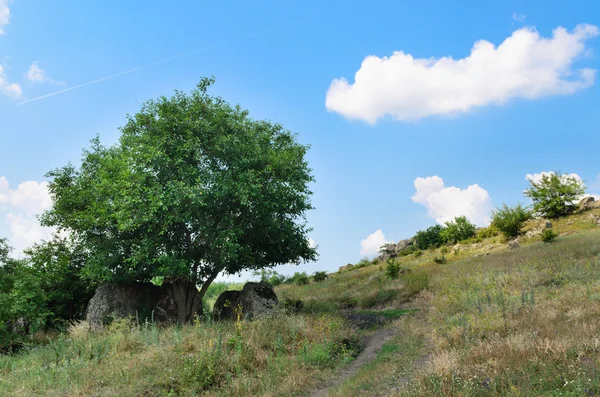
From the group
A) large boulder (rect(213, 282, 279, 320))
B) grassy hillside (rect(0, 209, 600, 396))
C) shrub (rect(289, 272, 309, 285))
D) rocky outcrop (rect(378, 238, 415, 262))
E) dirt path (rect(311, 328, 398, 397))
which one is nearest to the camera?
grassy hillside (rect(0, 209, 600, 396))

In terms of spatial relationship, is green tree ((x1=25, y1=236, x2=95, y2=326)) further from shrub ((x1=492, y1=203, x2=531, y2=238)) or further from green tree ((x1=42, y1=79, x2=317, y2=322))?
shrub ((x1=492, y1=203, x2=531, y2=238))

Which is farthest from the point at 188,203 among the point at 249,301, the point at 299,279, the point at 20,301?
the point at 299,279

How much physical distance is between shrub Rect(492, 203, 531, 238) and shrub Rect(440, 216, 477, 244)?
3.64 metres

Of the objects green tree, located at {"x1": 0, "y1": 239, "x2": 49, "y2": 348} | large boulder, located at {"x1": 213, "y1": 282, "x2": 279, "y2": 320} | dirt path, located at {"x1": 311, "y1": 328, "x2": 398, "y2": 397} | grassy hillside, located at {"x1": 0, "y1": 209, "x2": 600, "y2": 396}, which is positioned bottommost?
dirt path, located at {"x1": 311, "y1": 328, "x2": 398, "y2": 397}

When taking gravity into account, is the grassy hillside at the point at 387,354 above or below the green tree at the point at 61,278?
below

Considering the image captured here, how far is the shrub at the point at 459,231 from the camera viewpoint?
43.2 meters

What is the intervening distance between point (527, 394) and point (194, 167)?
13.1 metres

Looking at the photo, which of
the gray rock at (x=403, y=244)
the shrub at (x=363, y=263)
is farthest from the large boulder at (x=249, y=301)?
the gray rock at (x=403, y=244)

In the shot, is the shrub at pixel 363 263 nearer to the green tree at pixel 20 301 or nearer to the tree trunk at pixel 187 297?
the tree trunk at pixel 187 297

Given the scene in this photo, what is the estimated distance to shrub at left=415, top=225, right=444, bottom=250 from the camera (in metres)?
44.7

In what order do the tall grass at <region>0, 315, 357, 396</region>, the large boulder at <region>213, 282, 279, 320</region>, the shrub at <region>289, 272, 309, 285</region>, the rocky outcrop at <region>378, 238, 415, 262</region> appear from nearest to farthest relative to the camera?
the tall grass at <region>0, 315, 357, 396</region> < the large boulder at <region>213, 282, 279, 320</region> < the shrub at <region>289, 272, 309, 285</region> < the rocky outcrop at <region>378, 238, 415, 262</region>

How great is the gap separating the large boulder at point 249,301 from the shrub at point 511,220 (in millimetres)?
27910

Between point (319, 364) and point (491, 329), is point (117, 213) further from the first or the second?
point (491, 329)

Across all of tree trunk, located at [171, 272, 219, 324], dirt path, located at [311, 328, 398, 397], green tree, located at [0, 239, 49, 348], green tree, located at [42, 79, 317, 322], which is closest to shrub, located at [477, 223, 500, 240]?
green tree, located at [42, 79, 317, 322]
